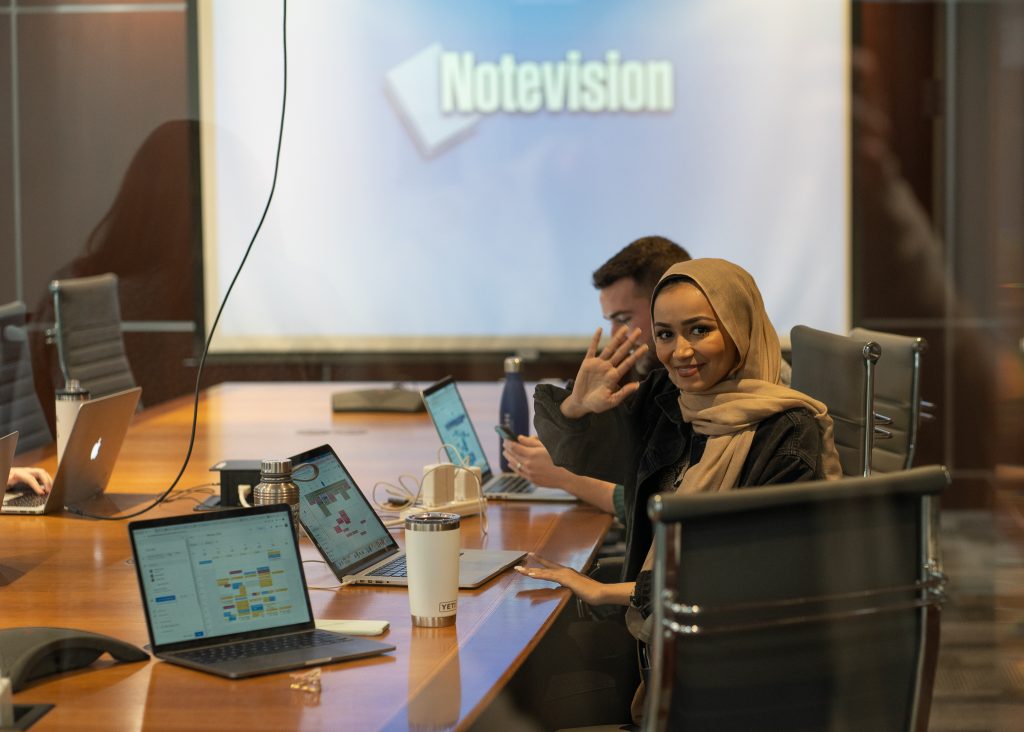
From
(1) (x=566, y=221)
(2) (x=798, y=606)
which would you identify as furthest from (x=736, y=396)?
(1) (x=566, y=221)

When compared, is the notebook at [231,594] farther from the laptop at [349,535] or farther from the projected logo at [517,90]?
the projected logo at [517,90]

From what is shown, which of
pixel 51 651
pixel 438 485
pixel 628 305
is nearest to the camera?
pixel 51 651

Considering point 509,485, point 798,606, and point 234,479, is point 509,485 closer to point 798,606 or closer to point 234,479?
point 234,479

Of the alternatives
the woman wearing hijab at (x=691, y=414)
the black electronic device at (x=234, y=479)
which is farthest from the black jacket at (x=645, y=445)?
the black electronic device at (x=234, y=479)

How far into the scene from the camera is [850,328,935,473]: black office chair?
272 cm

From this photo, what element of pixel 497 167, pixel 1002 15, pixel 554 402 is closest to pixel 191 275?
pixel 554 402

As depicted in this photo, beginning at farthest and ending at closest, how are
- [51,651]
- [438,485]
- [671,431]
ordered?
[438,485] < [671,431] < [51,651]

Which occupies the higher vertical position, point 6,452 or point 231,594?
point 6,452

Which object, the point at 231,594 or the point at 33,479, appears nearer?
the point at 231,594

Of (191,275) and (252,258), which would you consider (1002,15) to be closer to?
(252,258)

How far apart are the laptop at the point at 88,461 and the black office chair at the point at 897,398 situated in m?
1.50

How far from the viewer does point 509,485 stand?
2818 mm

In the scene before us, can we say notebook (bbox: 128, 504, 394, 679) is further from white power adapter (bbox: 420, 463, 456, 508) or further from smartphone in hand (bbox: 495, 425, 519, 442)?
smartphone in hand (bbox: 495, 425, 519, 442)

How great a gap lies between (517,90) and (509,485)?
277 centimetres
